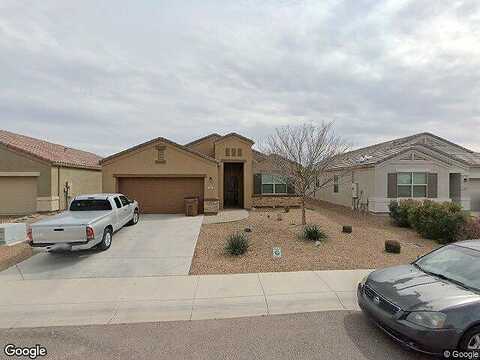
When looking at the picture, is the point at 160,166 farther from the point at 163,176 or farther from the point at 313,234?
the point at 313,234

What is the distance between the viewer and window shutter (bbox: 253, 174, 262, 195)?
18.3 metres

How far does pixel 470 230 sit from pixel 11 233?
1536cm

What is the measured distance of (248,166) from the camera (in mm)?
17484

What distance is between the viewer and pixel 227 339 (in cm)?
392

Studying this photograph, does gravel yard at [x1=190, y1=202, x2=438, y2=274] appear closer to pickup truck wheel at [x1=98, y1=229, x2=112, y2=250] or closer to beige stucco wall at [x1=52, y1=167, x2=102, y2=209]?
pickup truck wheel at [x1=98, y1=229, x2=112, y2=250]

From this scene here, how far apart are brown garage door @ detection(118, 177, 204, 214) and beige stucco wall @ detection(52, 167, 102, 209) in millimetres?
3701

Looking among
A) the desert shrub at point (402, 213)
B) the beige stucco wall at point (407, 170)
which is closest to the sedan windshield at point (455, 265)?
the desert shrub at point (402, 213)

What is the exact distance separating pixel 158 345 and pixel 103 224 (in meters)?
5.59

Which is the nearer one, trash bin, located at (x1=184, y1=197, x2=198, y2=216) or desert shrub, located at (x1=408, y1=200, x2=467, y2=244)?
desert shrub, located at (x1=408, y1=200, x2=467, y2=244)

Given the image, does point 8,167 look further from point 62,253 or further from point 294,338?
point 294,338

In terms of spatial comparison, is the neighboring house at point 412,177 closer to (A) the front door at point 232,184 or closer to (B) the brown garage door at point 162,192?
(A) the front door at point 232,184

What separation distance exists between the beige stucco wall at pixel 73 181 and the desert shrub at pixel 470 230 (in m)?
18.6

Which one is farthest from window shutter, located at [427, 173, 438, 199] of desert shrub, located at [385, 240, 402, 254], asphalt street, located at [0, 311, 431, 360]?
asphalt street, located at [0, 311, 431, 360]

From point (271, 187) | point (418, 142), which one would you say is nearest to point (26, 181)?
point (271, 187)
